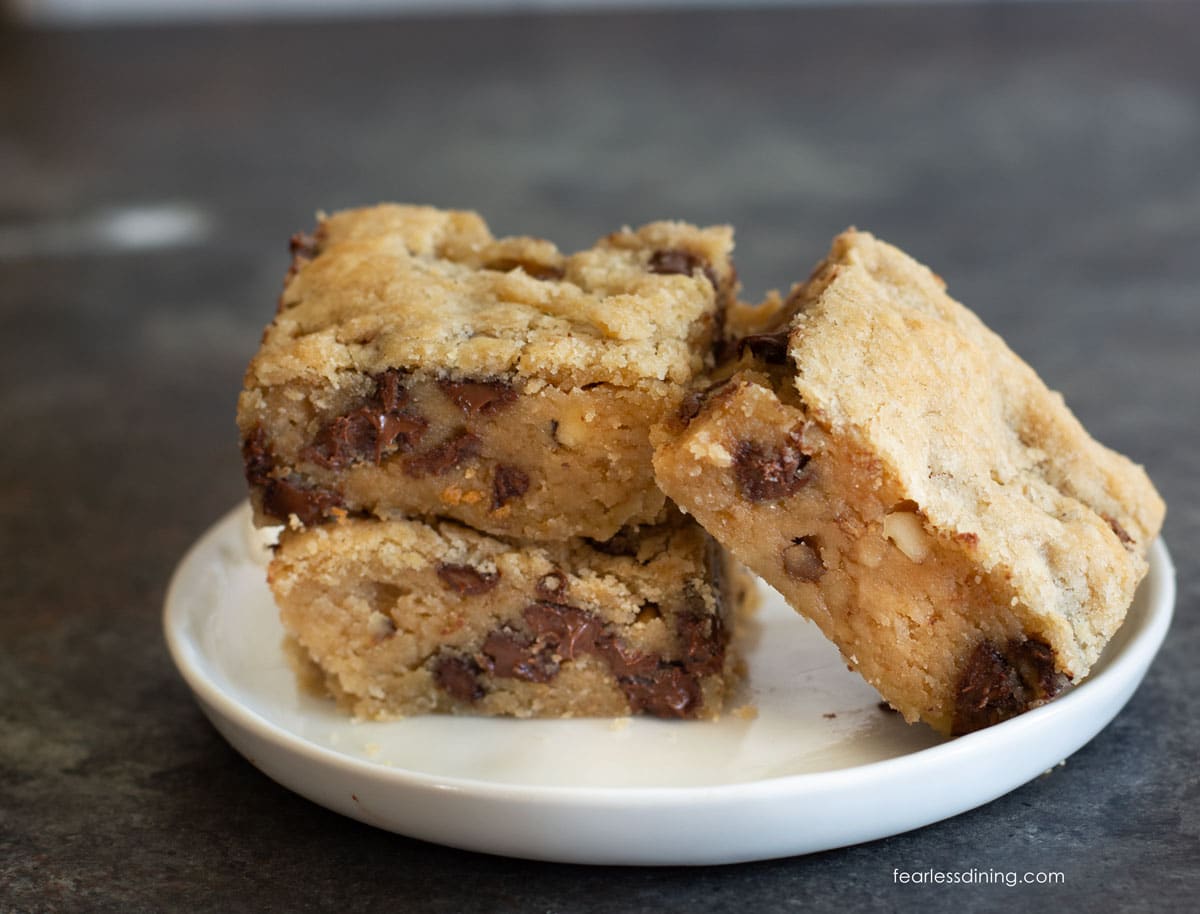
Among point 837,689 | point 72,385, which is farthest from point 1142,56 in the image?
point 837,689

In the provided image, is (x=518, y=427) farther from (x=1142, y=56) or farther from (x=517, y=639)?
(x=1142, y=56)

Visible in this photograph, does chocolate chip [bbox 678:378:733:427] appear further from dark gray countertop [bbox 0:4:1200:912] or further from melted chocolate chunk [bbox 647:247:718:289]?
dark gray countertop [bbox 0:4:1200:912]

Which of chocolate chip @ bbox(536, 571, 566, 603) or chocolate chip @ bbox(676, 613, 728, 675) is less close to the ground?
chocolate chip @ bbox(536, 571, 566, 603)

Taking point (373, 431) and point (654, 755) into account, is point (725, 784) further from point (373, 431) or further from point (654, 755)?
point (373, 431)

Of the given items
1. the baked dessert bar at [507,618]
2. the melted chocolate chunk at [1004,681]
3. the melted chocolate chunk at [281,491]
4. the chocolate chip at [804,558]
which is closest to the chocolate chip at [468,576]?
the baked dessert bar at [507,618]

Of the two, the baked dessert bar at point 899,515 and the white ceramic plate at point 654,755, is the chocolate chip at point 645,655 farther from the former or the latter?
the baked dessert bar at point 899,515

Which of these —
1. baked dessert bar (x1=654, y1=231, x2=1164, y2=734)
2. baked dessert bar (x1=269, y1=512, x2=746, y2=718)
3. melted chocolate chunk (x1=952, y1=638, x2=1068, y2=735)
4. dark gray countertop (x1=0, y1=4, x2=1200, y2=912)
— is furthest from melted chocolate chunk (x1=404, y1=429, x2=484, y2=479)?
melted chocolate chunk (x1=952, y1=638, x2=1068, y2=735)
